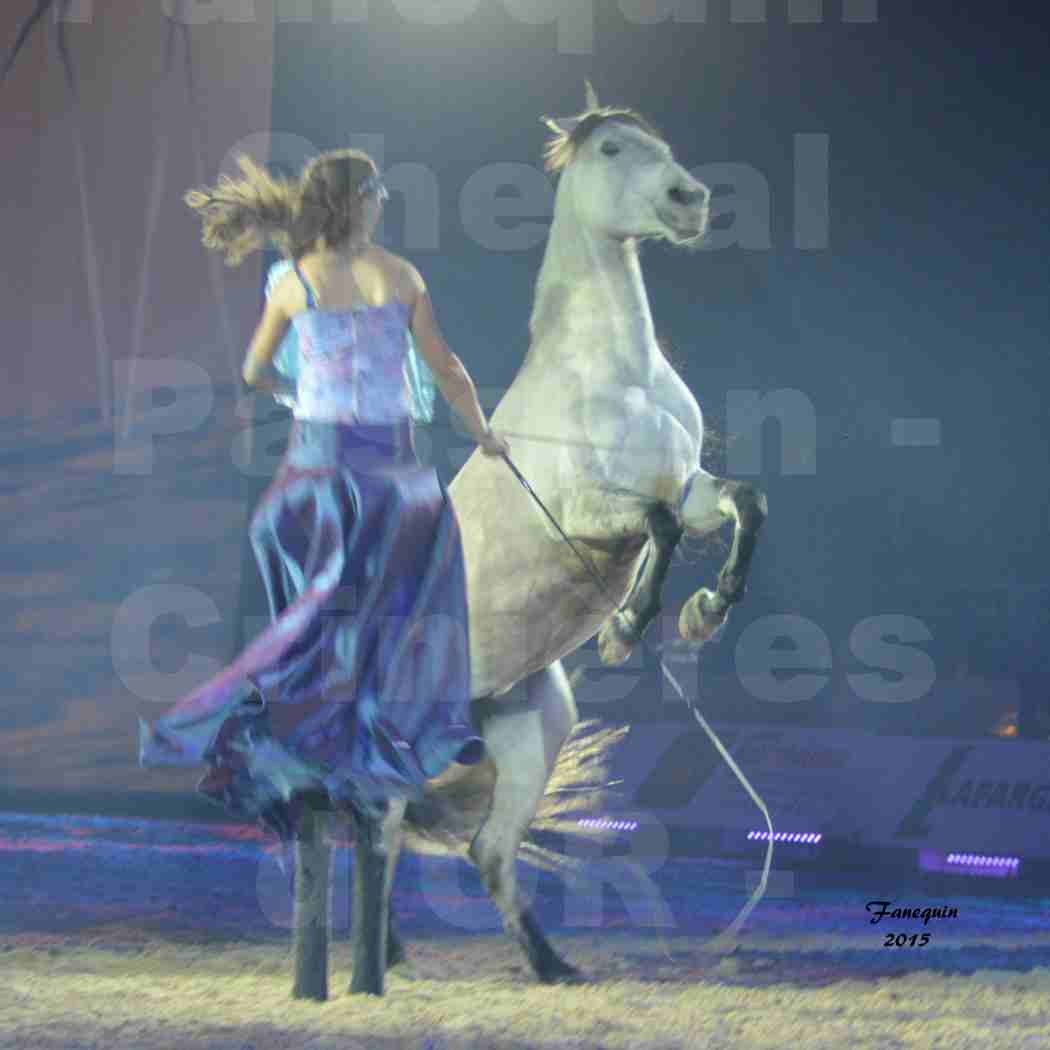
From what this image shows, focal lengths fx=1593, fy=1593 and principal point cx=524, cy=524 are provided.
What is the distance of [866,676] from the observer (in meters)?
3.53

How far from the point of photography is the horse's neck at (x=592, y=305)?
3.34 metres

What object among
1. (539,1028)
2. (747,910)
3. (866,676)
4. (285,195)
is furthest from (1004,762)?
(285,195)

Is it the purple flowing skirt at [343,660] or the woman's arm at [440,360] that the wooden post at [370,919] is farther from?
the woman's arm at [440,360]

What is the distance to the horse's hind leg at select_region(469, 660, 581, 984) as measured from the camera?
Result: 3148 millimetres

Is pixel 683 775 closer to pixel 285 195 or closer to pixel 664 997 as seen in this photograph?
pixel 664 997

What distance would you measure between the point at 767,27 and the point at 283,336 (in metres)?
1.38

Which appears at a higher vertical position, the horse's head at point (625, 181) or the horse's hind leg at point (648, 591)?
the horse's head at point (625, 181)

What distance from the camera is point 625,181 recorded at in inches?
131

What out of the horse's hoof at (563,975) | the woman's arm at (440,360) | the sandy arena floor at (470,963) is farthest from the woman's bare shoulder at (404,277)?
the horse's hoof at (563,975)

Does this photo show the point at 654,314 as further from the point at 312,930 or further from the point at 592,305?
the point at 312,930

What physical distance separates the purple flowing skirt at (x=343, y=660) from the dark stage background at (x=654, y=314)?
49cm

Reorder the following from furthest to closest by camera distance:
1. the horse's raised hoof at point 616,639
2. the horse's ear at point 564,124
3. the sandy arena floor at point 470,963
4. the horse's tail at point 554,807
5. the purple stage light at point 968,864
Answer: the purple stage light at point 968,864, the horse's ear at point 564,124, the horse's raised hoof at point 616,639, the horse's tail at point 554,807, the sandy arena floor at point 470,963

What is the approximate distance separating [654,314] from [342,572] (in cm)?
97

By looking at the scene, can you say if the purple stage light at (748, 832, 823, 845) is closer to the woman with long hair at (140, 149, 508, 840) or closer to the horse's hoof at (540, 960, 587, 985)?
the horse's hoof at (540, 960, 587, 985)
